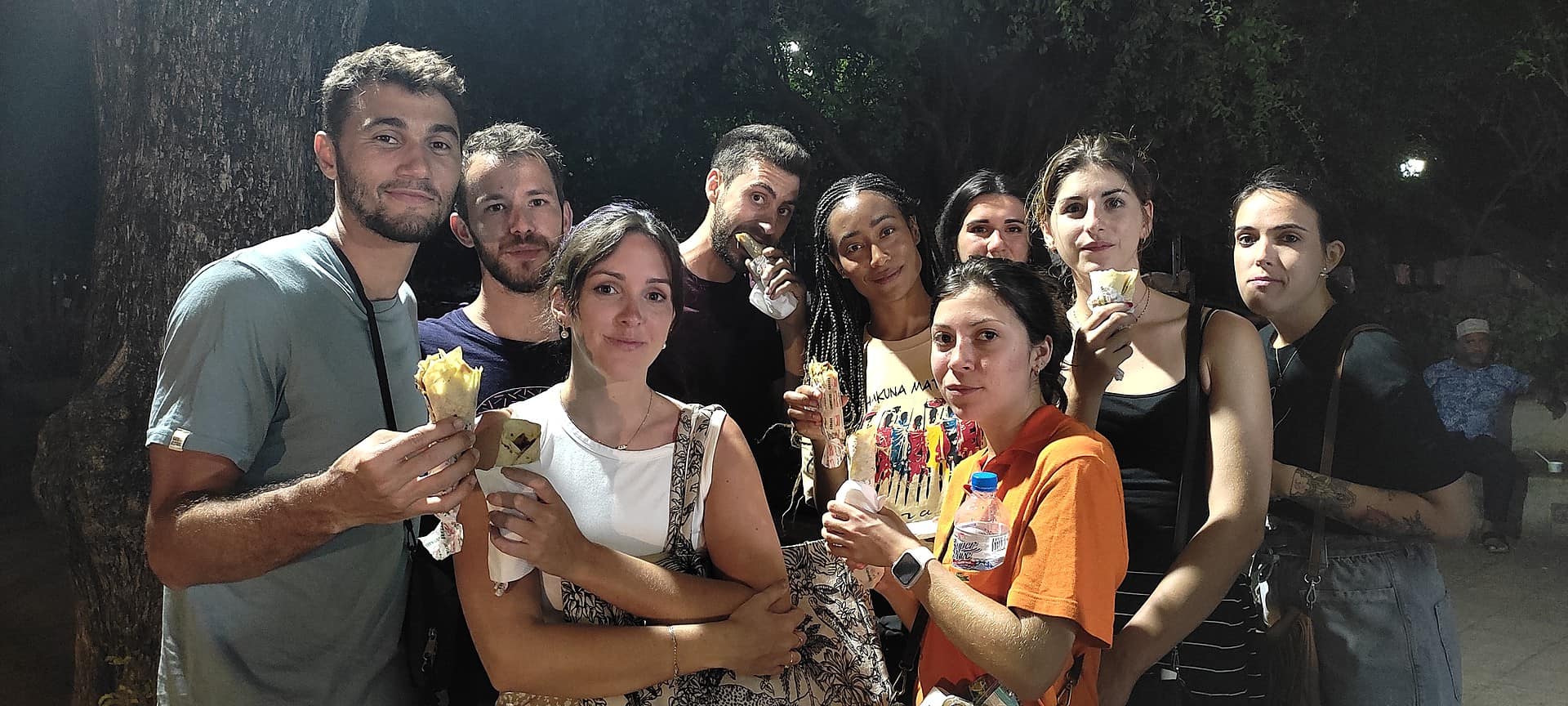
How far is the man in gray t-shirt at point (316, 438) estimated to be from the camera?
1.90 m

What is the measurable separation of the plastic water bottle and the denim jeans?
1290mm

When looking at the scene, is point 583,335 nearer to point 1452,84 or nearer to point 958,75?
point 958,75

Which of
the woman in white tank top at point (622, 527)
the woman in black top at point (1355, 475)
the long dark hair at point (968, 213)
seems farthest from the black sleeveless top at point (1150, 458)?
the woman in white tank top at point (622, 527)

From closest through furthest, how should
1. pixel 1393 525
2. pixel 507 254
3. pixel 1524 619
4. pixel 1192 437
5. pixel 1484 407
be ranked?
pixel 1192 437 → pixel 1393 525 → pixel 507 254 → pixel 1484 407 → pixel 1524 619

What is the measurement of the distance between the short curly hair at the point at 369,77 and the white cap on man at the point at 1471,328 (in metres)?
2.97

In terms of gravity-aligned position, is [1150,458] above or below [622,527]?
above

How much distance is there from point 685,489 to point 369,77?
1.21 m

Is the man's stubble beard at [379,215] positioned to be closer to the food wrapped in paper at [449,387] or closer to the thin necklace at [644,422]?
the food wrapped in paper at [449,387]

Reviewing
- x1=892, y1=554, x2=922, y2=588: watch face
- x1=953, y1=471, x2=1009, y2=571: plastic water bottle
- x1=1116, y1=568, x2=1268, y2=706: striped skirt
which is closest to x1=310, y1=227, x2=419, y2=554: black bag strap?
x1=892, y1=554, x2=922, y2=588: watch face

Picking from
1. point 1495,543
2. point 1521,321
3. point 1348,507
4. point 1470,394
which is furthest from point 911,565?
point 1521,321

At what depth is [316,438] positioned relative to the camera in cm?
209

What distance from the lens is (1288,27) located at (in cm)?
316

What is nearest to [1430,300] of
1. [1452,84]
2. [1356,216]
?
[1356,216]

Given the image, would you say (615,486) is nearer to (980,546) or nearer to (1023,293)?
(980,546)
